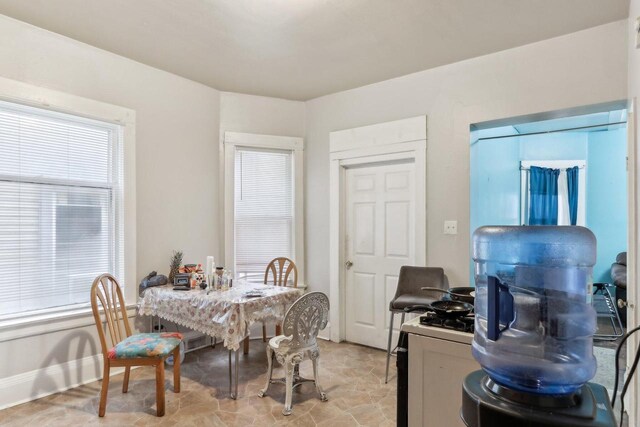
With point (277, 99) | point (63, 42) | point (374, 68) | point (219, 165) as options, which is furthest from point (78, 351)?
point (374, 68)

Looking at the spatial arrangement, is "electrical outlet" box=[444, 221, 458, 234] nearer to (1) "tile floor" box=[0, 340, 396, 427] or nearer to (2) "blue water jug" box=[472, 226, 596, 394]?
(1) "tile floor" box=[0, 340, 396, 427]

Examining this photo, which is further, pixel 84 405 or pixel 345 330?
pixel 345 330

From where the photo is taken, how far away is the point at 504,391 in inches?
37.6

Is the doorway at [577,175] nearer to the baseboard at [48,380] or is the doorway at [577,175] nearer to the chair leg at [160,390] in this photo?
the chair leg at [160,390]

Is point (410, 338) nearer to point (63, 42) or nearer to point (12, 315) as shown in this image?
point (12, 315)

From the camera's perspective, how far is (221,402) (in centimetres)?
276

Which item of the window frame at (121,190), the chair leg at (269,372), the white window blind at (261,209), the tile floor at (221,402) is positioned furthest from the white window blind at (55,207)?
the chair leg at (269,372)

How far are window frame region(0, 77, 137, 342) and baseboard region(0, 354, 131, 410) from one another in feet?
0.99

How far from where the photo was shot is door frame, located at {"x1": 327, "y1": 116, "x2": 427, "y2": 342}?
366cm

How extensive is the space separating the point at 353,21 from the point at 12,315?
10.9ft

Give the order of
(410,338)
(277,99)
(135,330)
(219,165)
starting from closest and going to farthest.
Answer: (410,338) < (135,330) < (219,165) < (277,99)

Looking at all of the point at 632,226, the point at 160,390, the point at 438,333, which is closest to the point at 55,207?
the point at 160,390

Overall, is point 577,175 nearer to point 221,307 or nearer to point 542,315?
point 221,307

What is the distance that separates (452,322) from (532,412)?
2.23 feet
